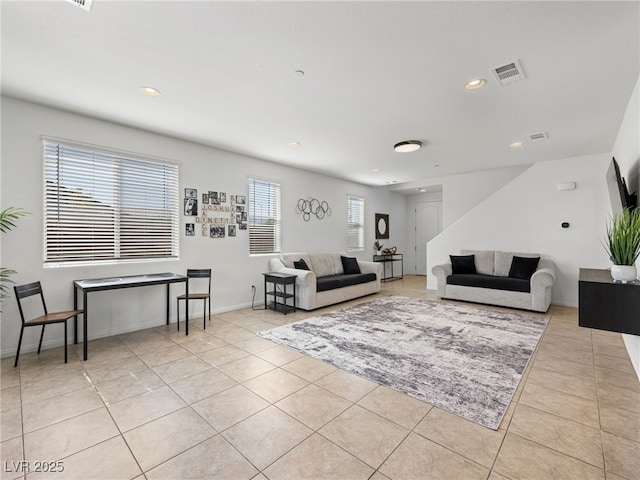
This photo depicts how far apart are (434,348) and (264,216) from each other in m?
3.75

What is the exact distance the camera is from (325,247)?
6.93m

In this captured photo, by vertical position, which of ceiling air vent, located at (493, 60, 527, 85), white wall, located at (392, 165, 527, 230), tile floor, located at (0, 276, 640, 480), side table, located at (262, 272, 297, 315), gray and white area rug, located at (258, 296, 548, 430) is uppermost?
ceiling air vent, located at (493, 60, 527, 85)

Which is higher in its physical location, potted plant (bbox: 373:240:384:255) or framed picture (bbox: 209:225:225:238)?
framed picture (bbox: 209:225:225:238)

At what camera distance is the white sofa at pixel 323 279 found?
4.94m

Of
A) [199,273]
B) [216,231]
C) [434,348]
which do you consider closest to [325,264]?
[216,231]

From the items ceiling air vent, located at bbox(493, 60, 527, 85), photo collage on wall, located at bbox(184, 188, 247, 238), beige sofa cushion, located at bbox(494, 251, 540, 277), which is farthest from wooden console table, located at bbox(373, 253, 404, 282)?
ceiling air vent, located at bbox(493, 60, 527, 85)

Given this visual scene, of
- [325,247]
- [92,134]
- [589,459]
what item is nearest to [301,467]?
[589,459]

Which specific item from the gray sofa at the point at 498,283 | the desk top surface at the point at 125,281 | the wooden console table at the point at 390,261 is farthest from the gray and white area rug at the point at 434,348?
the wooden console table at the point at 390,261

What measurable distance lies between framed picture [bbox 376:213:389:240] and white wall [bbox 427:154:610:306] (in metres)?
2.59

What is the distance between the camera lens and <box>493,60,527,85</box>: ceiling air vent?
97.1 inches

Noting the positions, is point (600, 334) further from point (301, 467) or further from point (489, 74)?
point (301, 467)

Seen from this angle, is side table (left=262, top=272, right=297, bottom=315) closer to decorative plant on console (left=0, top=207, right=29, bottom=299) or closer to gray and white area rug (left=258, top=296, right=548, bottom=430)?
gray and white area rug (left=258, top=296, right=548, bottom=430)

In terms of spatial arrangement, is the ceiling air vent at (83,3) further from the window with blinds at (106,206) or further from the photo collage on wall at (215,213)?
the photo collage on wall at (215,213)

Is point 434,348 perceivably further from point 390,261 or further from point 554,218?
point 390,261
